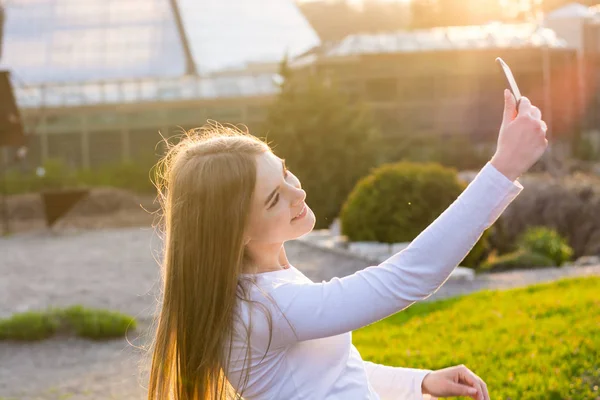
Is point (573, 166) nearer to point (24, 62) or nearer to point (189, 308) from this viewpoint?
A: point (24, 62)

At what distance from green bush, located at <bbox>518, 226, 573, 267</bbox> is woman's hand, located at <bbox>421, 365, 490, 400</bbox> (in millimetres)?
8644

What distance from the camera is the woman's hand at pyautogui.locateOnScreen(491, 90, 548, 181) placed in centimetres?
157

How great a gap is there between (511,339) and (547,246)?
219 inches

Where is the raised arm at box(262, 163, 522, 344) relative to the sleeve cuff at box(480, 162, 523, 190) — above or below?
below

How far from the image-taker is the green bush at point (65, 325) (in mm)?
6941

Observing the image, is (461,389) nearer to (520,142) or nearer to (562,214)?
(520,142)

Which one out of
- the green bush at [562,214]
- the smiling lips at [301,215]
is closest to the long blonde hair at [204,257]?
the smiling lips at [301,215]

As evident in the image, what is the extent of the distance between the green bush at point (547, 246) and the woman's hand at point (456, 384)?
28.4ft

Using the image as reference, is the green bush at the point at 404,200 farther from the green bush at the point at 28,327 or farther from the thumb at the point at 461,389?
the thumb at the point at 461,389

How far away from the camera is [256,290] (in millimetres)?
1802

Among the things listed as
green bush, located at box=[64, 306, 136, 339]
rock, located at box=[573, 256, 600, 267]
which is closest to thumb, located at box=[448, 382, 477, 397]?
green bush, located at box=[64, 306, 136, 339]

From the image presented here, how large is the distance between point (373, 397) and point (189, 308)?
0.43 meters

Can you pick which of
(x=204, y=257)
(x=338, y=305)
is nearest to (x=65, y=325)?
(x=204, y=257)

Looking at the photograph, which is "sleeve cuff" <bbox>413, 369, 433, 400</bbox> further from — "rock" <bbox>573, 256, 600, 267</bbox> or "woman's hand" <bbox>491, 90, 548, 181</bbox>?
"rock" <bbox>573, 256, 600, 267</bbox>
